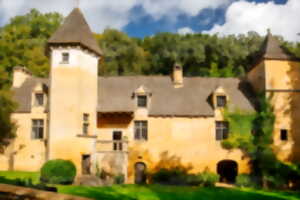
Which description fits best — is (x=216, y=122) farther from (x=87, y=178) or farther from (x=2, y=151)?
(x=2, y=151)

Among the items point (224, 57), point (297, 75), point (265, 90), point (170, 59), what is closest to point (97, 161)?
point (265, 90)

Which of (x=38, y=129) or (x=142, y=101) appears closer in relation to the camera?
(x=38, y=129)

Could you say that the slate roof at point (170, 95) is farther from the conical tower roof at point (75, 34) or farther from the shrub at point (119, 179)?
the shrub at point (119, 179)

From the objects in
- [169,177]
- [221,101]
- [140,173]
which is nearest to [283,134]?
[221,101]

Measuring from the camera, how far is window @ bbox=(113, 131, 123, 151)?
21906 millimetres

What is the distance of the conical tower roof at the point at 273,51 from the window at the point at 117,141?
1303 centimetres

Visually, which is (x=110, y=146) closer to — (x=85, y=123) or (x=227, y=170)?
(x=85, y=123)

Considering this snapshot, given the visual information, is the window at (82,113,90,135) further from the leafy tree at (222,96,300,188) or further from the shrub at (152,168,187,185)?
the leafy tree at (222,96,300,188)

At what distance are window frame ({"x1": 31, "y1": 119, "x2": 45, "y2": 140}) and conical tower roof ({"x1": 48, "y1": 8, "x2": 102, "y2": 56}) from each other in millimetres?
6403

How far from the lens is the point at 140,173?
74.2 ft

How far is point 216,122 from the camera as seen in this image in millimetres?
22812

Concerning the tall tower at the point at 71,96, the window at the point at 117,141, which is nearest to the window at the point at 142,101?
the window at the point at 117,141

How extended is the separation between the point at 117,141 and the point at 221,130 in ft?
27.1

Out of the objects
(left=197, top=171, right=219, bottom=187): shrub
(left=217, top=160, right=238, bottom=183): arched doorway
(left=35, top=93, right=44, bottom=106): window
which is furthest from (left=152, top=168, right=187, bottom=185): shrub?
(left=35, top=93, right=44, bottom=106): window
